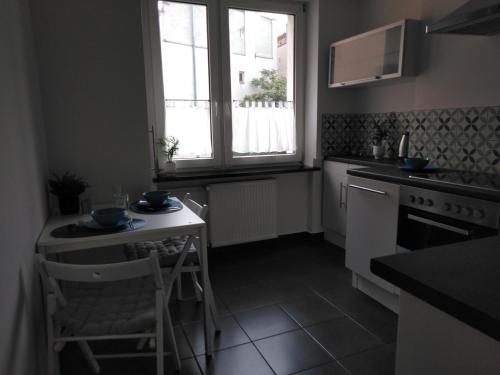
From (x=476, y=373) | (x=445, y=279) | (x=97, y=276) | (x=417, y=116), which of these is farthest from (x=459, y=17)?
(x=97, y=276)

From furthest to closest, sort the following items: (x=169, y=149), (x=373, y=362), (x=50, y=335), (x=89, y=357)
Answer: (x=169, y=149), (x=373, y=362), (x=89, y=357), (x=50, y=335)

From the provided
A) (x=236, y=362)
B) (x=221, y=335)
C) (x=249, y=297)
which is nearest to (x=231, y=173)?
(x=249, y=297)

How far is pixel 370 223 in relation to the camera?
7.92ft

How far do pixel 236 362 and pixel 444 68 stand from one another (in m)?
2.43

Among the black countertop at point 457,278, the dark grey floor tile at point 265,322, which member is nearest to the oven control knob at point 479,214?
the black countertop at point 457,278

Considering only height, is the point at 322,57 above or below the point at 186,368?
above

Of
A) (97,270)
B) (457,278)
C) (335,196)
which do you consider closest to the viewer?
(457,278)

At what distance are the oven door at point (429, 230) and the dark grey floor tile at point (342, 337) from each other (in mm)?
566

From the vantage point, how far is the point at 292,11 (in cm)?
352

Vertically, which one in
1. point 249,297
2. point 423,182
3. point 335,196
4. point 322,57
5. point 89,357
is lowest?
point 249,297

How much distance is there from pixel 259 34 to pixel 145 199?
7.02ft

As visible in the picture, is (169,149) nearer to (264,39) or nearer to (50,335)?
(264,39)

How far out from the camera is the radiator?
330 centimetres

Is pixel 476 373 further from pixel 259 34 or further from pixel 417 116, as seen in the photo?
pixel 259 34
